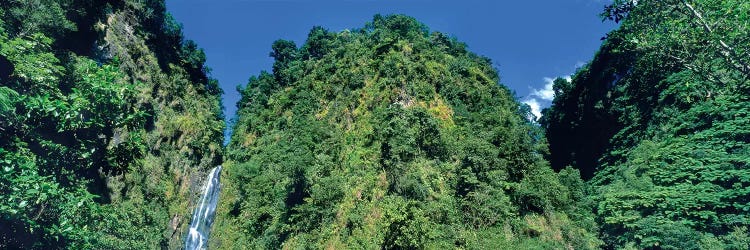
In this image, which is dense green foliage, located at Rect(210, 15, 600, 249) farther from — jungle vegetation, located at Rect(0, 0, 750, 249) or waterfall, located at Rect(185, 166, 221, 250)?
waterfall, located at Rect(185, 166, 221, 250)

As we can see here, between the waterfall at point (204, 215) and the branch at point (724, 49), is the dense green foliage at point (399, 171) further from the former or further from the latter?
the branch at point (724, 49)

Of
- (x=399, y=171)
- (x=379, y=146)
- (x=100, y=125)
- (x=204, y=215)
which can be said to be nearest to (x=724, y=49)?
(x=100, y=125)

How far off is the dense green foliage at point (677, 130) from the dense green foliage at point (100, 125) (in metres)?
10.7

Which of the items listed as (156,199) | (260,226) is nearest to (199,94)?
(156,199)

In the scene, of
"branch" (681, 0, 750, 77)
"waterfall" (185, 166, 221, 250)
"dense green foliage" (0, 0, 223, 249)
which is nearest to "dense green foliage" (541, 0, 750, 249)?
"branch" (681, 0, 750, 77)

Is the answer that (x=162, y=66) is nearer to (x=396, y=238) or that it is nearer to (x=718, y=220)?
(x=396, y=238)

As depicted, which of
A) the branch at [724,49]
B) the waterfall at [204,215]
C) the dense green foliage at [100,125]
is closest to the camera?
the dense green foliage at [100,125]

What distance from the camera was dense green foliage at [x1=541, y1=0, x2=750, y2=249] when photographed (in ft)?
28.6

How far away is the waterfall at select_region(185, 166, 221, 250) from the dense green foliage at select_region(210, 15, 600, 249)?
1505mm

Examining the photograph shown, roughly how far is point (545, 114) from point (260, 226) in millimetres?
38170

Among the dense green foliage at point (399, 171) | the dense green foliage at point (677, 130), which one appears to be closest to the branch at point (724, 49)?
the dense green foliage at point (677, 130)

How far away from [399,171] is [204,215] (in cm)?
1826

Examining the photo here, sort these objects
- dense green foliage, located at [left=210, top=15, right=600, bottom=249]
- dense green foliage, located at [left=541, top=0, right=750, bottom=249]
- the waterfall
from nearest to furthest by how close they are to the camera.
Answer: dense green foliage, located at [left=541, top=0, right=750, bottom=249] < dense green foliage, located at [left=210, top=15, right=600, bottom=249] < the waterfall

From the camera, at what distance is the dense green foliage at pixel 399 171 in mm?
21328
